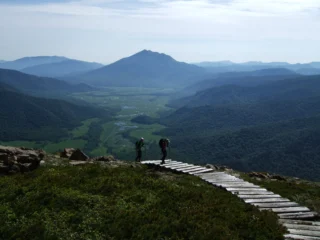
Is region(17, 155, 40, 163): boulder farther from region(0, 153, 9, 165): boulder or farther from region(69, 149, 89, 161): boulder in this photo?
region(69, 149, 89, 161): boulder

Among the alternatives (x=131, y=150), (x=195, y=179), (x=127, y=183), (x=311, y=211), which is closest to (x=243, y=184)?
(x=195, y=179)

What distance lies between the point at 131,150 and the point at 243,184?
174938 millimetres

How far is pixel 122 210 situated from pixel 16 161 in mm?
11001

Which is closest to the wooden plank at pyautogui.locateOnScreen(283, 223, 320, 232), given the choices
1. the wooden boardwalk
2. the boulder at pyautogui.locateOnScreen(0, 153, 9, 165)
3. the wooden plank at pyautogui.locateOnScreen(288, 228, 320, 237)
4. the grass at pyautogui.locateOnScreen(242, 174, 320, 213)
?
the wooden boardwalk

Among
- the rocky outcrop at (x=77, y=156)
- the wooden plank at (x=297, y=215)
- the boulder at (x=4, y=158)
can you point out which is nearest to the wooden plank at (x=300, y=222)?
the wooden plank at (x=297, y=215)

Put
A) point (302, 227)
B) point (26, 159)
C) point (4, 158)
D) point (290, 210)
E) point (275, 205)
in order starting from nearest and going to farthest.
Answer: point (302, 227) → point (290, 210) → point (275, 205) → point (4, 158) → point (26, 159)

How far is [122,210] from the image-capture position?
47.8 ft

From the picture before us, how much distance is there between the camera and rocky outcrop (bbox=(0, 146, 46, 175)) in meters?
21.2

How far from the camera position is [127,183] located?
18531 millimetres

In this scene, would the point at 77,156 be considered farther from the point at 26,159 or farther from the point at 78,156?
the point at 26,159

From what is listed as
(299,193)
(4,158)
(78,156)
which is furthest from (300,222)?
(78,156)

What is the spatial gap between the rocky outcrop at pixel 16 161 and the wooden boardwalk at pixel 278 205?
32.2 ft

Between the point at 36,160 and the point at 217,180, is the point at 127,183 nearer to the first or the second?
the point at 217,180

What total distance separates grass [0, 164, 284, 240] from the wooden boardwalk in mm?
619
